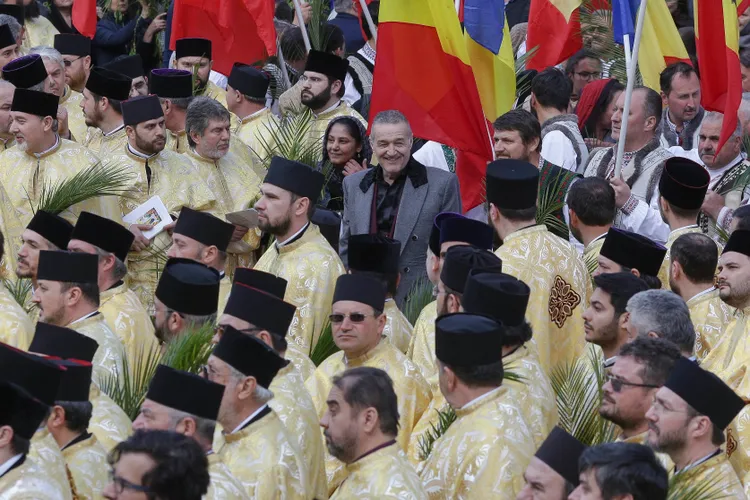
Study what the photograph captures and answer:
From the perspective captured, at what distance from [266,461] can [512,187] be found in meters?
2.91

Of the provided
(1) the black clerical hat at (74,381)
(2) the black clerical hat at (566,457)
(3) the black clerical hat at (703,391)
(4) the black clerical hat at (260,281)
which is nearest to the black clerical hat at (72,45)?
(4) the black clerical hat at (260,281)

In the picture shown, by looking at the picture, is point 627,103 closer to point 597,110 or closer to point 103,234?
point 597,110

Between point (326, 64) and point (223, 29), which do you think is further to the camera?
point (223, 29)

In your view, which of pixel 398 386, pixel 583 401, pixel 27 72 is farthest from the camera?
pixel 27 72

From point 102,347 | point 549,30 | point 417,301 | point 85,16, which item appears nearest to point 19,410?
point 102,347

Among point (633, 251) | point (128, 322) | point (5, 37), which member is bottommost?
point (5, 37)

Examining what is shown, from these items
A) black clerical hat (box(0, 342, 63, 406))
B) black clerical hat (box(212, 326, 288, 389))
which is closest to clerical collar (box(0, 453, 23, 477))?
black clerical hat (box(0, 342, 63, 406))

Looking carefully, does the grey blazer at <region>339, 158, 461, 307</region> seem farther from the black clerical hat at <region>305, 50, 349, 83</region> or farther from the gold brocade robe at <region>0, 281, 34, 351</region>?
the gold brocade robe at <region>0, 281, 34, 351</region>

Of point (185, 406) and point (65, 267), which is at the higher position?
point (185, 406)

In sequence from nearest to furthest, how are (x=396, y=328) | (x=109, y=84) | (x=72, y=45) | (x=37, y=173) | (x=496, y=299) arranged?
(x=496, y=299)
(x=396, y=328)
(x=37, y=173)
(x=109, y=84)
(x=72, y=45)

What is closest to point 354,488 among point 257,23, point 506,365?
point 506,365

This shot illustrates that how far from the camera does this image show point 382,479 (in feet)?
20.7

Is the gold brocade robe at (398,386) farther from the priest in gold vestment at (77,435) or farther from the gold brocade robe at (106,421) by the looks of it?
the priest in gold vestment at (77,435)

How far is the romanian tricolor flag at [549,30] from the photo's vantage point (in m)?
11.9
